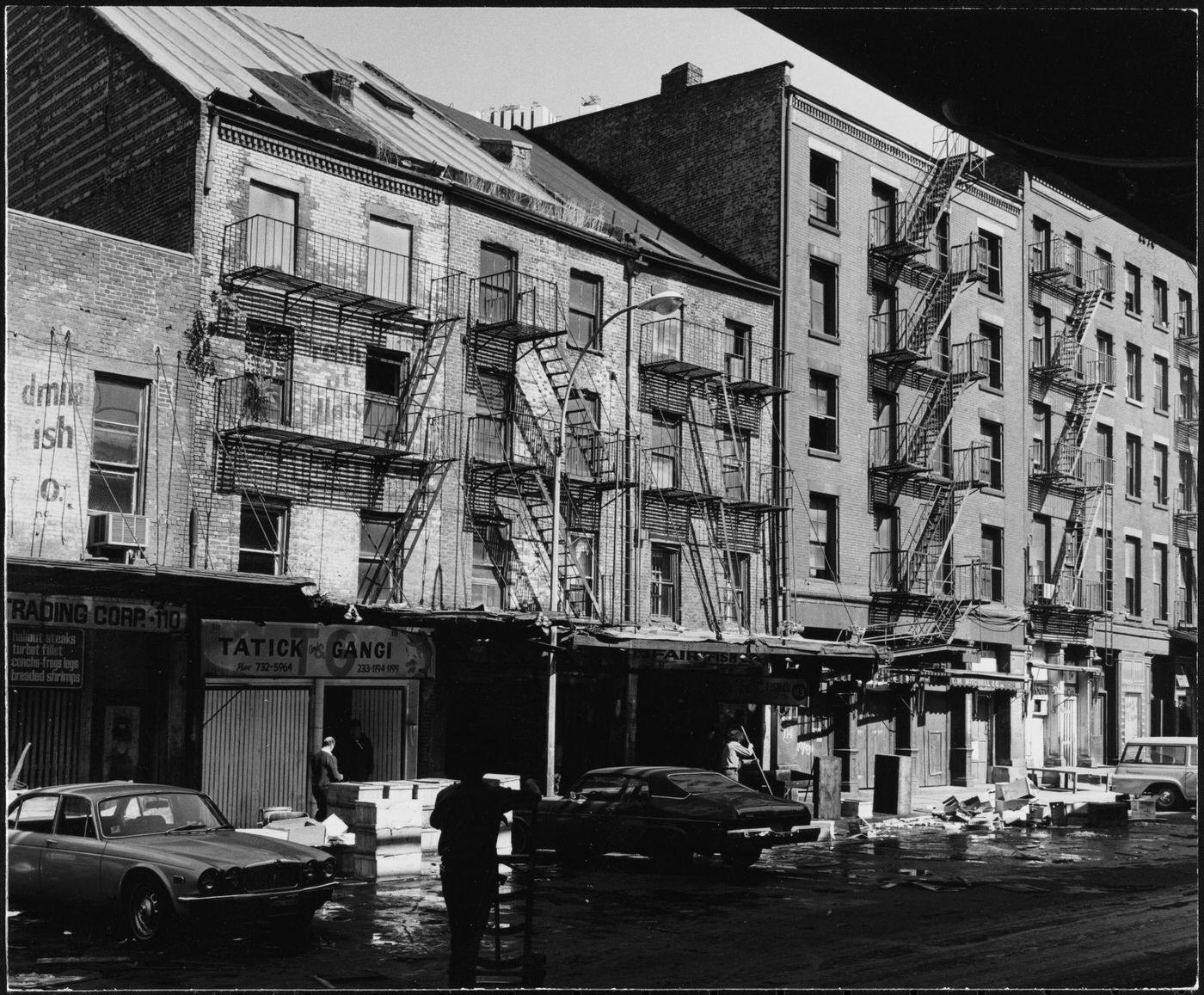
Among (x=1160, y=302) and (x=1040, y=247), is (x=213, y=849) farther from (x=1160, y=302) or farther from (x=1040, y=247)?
(x=1160, y=302)

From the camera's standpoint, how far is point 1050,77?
827cm

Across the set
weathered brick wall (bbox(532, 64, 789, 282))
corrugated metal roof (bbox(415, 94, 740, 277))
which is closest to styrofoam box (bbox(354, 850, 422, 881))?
corrugated metal roof (bbox(415, 94, 740, 277))

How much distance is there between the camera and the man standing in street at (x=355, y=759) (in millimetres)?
25094

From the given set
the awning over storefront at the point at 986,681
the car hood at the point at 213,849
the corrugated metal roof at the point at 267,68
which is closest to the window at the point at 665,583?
the awning over storefront at the point at 986,681

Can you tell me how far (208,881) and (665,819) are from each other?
349 inches

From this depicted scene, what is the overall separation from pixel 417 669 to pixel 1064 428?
90.1 ft

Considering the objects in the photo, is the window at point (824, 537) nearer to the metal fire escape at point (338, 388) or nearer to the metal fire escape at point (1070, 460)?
the metal fire escape at point (1070, 460)

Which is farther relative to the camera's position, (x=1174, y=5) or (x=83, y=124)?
(x=83, y=124)

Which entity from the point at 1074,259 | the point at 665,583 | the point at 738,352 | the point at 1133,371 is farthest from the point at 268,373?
the point at 1133,371

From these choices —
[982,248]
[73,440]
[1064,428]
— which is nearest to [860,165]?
[982,248]

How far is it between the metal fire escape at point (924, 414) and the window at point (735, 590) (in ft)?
16.2

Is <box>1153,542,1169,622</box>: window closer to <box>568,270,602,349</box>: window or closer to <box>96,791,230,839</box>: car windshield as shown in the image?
<box>568,270,602,349</box>: window

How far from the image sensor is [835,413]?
3697 cm

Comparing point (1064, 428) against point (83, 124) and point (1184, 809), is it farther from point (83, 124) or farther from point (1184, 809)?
point (83, 124)
